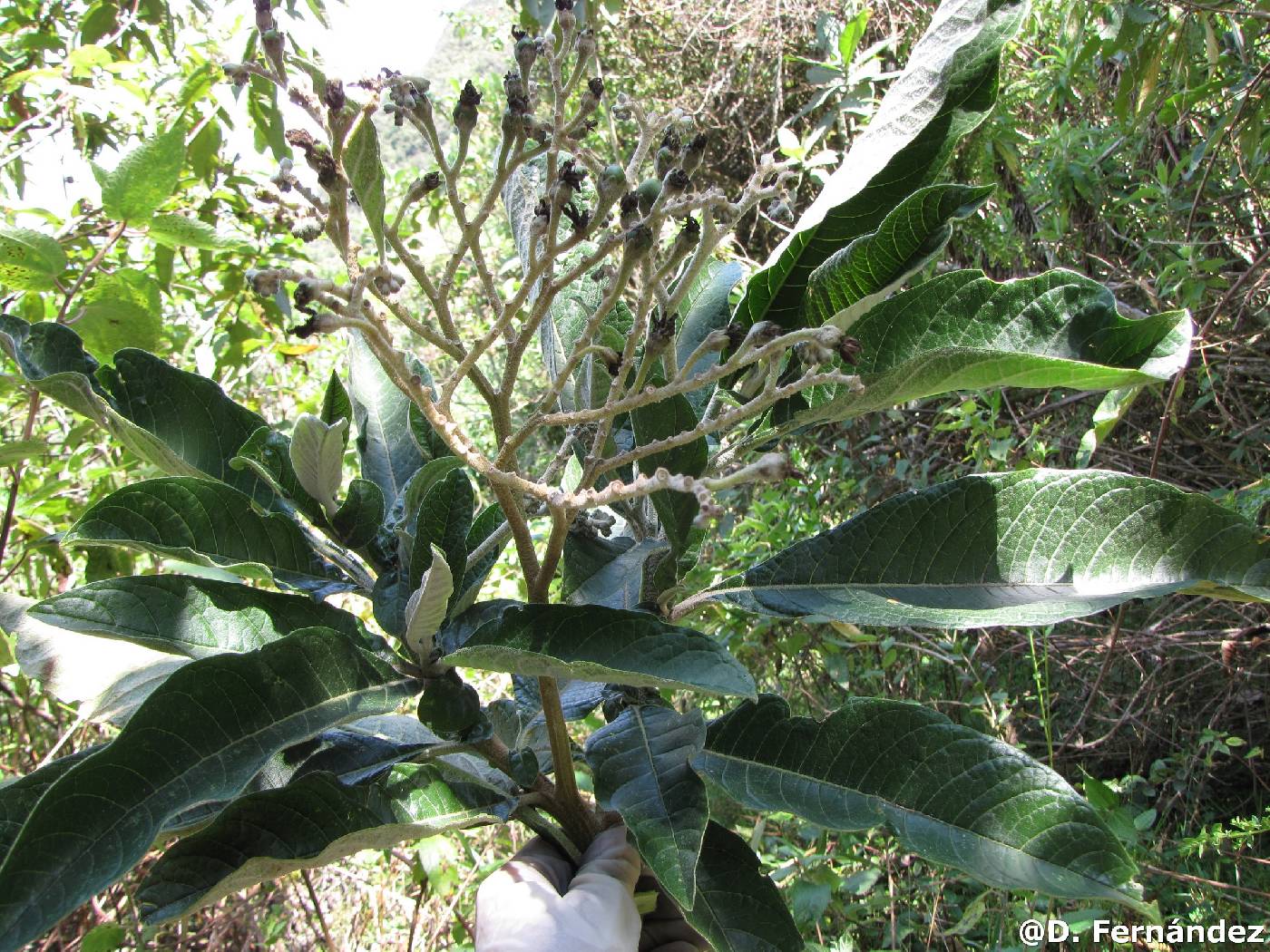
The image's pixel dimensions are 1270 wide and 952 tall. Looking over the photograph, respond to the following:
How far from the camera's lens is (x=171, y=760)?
2.17ft

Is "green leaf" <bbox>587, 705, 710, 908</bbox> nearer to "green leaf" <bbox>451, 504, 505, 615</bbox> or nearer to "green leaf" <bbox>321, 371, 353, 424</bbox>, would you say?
"green leaf" <bbox>451, 504, 505, 615</bbox>

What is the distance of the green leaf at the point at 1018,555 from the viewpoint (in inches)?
31.6

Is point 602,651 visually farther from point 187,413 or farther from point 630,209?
point 187,413

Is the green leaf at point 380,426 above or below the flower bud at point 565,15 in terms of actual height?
below

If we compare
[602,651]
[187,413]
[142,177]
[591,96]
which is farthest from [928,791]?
[142,177]

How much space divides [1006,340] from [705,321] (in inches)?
14.6

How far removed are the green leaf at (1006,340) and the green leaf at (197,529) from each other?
572 mm

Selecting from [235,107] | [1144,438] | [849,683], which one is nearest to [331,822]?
[235,107]

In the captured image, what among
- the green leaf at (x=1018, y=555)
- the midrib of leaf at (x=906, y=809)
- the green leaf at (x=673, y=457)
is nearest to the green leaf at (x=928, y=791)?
the midrib of leaf at (x=906, y=809)

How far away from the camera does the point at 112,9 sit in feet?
7.64

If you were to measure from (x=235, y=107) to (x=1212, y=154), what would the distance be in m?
2.63

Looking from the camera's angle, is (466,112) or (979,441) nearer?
(466,112)

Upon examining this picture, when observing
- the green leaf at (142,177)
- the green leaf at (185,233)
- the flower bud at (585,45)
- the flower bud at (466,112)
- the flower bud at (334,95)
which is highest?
the green leaf at (142,177)

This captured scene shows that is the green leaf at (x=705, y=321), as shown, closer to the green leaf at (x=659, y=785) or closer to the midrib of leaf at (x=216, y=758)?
the green leaf at (x=659, y=785)
